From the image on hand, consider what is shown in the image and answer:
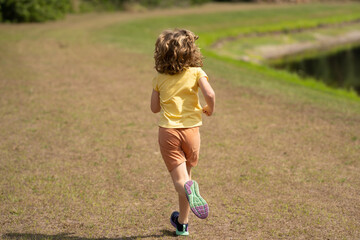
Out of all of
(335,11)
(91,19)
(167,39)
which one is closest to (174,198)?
(167,39)

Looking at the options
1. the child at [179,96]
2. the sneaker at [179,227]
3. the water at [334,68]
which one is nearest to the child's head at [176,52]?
the child at [179,96]

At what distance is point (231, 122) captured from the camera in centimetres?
800

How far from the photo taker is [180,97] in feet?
12.0

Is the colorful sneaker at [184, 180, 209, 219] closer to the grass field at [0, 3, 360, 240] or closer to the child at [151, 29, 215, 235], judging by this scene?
the child at [151, 29, 215, 235]

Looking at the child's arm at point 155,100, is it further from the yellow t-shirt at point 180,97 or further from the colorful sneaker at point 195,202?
the colorful sneaker at point 195,202

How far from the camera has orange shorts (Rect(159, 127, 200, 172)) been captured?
143 inches

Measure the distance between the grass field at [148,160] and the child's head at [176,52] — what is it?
1.59 m

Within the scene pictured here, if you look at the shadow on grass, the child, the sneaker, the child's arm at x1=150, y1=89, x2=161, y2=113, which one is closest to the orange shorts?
the child

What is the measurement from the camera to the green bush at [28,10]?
24.5 m

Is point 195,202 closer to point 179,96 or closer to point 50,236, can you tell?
point 179,96

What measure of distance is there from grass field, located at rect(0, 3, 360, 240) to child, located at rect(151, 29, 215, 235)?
84cm

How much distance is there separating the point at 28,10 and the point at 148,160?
21891 mm

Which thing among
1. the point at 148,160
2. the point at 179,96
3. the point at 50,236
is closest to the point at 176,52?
the point at 179,96

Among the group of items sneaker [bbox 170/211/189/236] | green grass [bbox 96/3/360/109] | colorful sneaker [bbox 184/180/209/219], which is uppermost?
colorful sneaker [bbox 184/180/209/219]
